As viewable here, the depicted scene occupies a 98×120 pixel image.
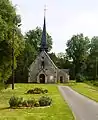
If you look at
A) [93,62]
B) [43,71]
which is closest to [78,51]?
[93,62]

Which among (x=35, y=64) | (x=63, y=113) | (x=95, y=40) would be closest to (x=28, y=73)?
(x=35, y=64)

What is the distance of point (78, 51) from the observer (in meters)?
131

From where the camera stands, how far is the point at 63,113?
931 inches

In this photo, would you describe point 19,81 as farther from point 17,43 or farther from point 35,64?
point 17,43

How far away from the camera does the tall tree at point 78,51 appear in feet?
420

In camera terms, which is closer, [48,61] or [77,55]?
[48,61]

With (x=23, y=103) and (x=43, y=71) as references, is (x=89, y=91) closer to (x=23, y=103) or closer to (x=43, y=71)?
(x=23, y=103)

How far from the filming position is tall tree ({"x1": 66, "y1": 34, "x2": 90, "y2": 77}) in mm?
128125

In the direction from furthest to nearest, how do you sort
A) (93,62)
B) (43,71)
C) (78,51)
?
(78,51), (93,62), (43,71)

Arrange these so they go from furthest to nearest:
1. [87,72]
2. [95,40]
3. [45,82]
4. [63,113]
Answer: [95,40], [87,72], [45,82], [63,113]

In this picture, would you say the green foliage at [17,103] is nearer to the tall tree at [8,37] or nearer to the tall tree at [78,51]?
the tall tree at [8,37]

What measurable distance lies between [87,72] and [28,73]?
117 ft

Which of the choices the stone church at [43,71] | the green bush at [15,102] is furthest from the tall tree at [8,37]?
the stone church at [43,71]

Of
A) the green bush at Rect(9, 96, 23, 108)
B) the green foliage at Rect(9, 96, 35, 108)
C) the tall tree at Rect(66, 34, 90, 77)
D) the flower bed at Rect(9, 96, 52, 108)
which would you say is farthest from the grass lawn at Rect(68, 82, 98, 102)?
the tall tree at Rect(66, 34, 90, 77)
